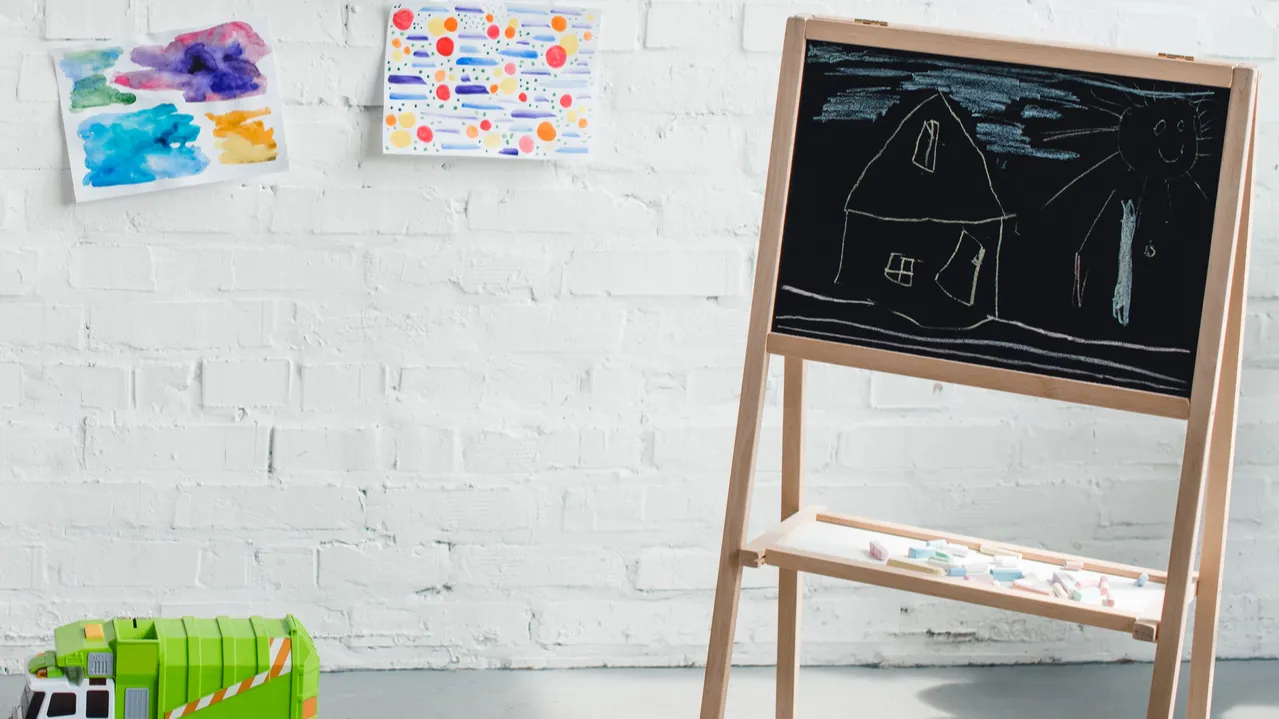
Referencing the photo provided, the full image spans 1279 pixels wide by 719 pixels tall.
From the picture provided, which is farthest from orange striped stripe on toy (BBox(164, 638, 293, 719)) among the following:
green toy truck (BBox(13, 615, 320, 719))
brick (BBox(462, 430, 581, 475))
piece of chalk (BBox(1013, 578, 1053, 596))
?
piece of chalk (BBox(1013, 578, 1053, 596))

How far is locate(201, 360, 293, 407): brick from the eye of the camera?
246 cm

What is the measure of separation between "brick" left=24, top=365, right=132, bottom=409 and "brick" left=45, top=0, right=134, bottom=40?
0.57 meters

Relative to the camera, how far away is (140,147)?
2359mm

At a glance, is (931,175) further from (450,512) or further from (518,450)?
(450,512)

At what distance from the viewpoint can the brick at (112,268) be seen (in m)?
2.40

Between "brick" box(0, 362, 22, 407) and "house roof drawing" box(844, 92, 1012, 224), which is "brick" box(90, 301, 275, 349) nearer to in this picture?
"brick" box(0, 362, 22, 407)

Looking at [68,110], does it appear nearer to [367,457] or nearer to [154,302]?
[154,302]

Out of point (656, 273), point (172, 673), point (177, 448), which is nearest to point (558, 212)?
point (656, 273)

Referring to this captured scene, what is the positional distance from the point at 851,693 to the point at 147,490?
134cm

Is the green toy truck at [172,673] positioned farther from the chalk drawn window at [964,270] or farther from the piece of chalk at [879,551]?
the chalk drawn window at [964,270]

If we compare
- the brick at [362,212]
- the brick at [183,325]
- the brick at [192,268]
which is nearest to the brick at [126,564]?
the brick at [183,325]

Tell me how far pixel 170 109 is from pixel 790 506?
1.24 meters

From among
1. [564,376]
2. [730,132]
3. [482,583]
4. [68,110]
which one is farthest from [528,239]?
[68,110]

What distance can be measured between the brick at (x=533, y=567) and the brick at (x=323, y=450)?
0.25m
